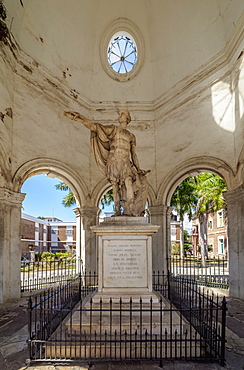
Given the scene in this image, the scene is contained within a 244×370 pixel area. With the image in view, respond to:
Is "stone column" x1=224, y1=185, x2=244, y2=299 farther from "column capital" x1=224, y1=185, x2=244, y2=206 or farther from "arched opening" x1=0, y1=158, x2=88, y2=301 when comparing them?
"arched opening" x1=0, y1=158, x2=88, y2=301

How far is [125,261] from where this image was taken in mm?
4961

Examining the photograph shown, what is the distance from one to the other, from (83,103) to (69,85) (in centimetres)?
95

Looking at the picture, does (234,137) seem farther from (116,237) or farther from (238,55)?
(116,237)

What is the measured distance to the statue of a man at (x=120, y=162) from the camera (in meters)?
5.62

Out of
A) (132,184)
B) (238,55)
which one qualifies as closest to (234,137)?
(238,55)

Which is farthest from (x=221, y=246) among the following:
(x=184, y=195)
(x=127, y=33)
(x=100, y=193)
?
(x=127, y=33)

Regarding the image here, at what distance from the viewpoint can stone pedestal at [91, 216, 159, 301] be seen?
16.0 ft

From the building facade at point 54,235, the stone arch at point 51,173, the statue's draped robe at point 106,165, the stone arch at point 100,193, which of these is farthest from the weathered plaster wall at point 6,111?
the building facade at point 54,235

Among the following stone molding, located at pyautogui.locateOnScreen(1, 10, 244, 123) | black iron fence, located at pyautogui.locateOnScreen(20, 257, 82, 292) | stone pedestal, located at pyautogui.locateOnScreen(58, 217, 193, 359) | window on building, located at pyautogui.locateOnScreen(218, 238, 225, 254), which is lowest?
window on building, located at pyautogui.locateOnScreen(218, 238, 225, 254)

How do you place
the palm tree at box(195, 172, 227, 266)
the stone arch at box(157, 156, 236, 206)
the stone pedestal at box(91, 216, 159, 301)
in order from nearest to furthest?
1. the stone pedestal at box(91, 216, 159, 301)
2. the stone arch at box(157, 156, 236, 206)
3. the palm tree at box(195, 172, 227, 266)

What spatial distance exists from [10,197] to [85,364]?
19.1ft

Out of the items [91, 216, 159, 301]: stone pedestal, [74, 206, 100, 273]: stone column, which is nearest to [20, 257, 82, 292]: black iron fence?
[74, 206, 100, 273]: stone column

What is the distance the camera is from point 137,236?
5051mm

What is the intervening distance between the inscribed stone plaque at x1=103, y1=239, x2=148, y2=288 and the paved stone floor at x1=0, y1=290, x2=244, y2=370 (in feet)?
4.48
